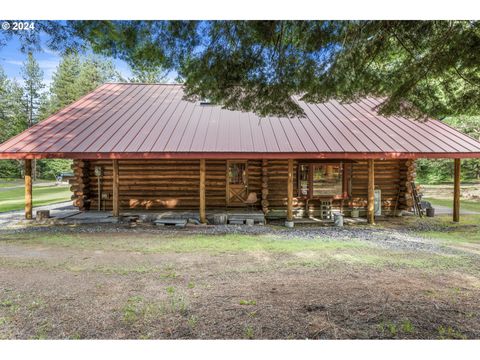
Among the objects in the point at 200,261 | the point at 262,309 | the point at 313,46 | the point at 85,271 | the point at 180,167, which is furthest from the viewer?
the point at 180,167

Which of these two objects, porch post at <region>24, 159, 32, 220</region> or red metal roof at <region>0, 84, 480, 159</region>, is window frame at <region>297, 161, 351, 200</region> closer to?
red metal roof at <region>0, 84, 480, 159</region>

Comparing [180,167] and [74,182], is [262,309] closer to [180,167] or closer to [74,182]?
[180,167]

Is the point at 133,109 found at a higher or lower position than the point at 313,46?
higher

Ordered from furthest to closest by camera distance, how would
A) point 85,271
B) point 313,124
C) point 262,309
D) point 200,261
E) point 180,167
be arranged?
point 180,167 → point 313,124 → point 200,261 → point 85,271 → point 262,309

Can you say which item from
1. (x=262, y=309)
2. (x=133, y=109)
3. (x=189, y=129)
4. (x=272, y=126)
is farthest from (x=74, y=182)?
(x=262, y=309)

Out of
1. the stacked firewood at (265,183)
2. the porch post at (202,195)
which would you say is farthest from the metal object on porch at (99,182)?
the stacked firewood at (265,183)

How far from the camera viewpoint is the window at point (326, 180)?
10.3m

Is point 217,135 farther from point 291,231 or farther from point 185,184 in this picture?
point 291,231

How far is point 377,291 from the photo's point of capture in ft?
12.6

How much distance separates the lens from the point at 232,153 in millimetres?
8250

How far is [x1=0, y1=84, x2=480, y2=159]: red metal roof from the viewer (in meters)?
8.32

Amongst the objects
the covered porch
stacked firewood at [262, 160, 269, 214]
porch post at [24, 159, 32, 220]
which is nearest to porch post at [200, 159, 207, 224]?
the covered porch

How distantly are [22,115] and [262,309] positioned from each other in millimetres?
7487

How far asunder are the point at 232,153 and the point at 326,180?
13.5 feet
